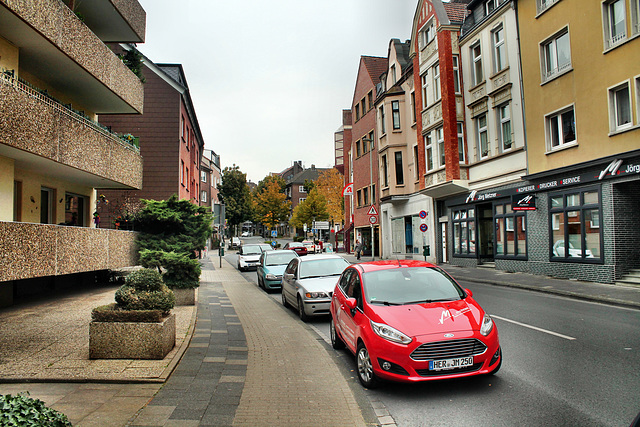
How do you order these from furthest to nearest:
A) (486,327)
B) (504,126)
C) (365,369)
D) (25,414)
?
(504,126) < (365,369) < (486,327) < (25,414)

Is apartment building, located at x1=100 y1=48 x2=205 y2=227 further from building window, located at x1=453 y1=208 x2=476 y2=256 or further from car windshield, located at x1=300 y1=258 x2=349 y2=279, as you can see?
car windshield, located at x1=300 y1=258 x2=349 y2=279

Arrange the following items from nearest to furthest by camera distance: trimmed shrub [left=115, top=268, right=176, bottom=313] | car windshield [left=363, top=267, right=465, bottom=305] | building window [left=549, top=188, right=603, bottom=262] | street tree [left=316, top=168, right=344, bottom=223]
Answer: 1. car windshield [left=363, top=267, right=465, bottom=305]
2. trimmed shrub [left=115, top=268, right=176, bottom=313]
3. building window [left=549, top=188, right=603, bottom=262]
4. street tree [left=316, top=168, right=344, bottom=223]

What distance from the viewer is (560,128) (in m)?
17.2

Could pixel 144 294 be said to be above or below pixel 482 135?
below

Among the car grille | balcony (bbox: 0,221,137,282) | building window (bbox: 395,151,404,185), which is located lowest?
the car grille

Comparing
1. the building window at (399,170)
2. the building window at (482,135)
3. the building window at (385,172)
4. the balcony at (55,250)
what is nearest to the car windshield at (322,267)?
the balcony at (55,250)

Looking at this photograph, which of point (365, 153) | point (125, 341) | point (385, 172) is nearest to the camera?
point (125, 341)

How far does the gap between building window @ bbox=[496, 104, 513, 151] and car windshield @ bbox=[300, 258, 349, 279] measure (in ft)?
38.4

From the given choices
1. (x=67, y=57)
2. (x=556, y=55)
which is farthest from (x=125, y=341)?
(x=556, y=55)

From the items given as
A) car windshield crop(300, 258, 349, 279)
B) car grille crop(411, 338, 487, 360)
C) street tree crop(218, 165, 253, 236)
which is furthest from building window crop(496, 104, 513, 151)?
street tree crop(218, 165, 253, 236)

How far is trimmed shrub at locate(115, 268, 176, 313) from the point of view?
6.82 meters

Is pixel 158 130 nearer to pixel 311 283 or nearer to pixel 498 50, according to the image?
pixel 498 50

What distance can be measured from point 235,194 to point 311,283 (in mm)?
63435

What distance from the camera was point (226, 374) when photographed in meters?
6.21
